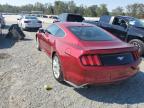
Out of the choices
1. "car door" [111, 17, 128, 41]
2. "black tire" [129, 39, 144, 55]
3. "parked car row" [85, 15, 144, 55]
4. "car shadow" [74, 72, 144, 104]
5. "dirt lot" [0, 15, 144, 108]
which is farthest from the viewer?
"car door" [111, 17, 128, 41]

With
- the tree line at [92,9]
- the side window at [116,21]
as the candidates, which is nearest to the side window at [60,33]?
the side window at [116,21]

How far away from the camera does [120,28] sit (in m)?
12.5

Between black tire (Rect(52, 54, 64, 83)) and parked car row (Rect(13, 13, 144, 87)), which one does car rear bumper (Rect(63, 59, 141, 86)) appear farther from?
black tire (Rect(52, 54, 64, 83))

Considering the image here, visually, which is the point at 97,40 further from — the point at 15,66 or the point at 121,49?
the point at 15,66

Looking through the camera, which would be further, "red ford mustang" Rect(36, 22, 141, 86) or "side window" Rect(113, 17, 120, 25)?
"side window" Rect(113, 17, 120, 25)

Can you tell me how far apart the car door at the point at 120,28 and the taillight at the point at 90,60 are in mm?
6527

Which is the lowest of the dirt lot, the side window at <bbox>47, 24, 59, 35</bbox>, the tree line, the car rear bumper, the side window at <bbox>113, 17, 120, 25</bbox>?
the tree line

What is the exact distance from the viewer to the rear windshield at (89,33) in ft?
23.0

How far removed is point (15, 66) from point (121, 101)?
13.2ft

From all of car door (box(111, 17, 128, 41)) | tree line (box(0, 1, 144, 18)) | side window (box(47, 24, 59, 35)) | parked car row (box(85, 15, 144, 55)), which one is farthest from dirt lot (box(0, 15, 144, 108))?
tree line (box(0, 1, 144, 18))

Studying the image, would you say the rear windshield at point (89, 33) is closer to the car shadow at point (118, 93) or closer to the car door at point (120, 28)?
the car shadow at point (118, 93)

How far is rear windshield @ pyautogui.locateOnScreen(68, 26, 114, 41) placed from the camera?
701 centimetres

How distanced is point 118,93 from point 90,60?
3.96 feet

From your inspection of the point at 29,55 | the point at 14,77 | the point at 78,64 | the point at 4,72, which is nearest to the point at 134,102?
the point at 78,64
